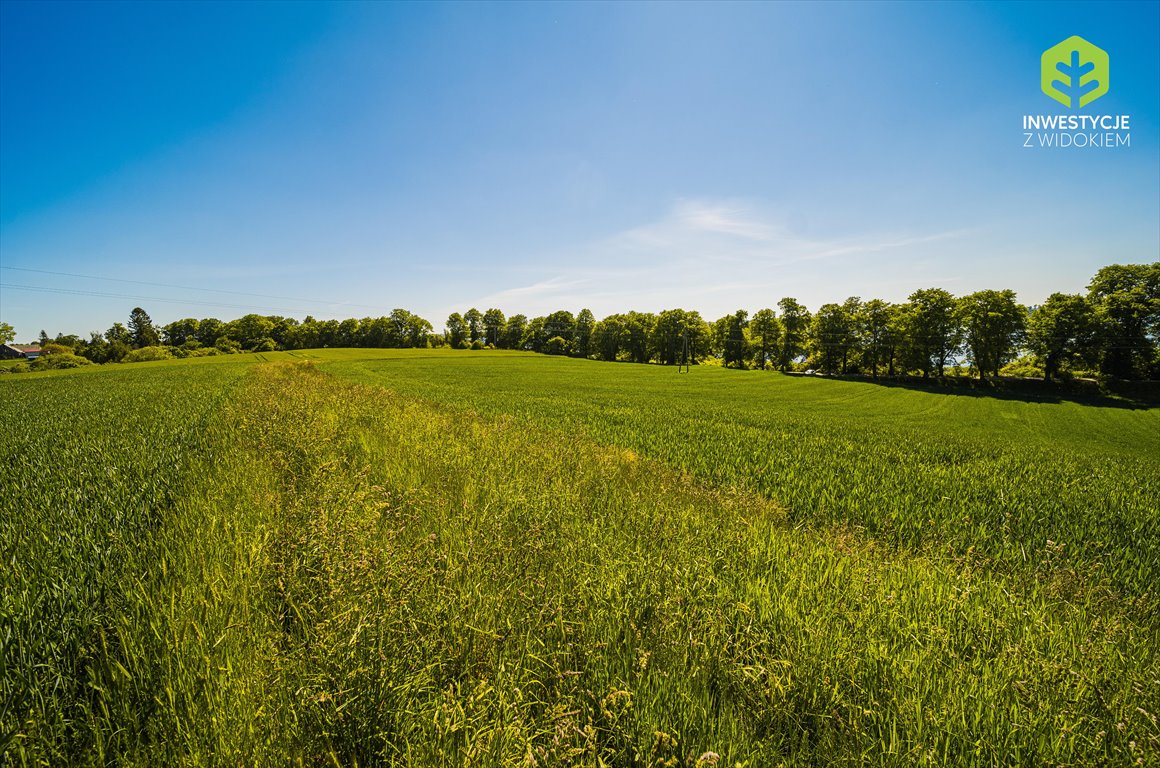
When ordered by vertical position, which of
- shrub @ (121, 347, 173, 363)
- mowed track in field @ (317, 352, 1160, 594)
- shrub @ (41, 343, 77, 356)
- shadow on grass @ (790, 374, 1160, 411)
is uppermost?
shrub @ (41, 343, 77, 356)

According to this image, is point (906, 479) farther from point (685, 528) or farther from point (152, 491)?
point (152, 491)

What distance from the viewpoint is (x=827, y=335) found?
8225 centimetres

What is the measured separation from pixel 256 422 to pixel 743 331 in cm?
10278

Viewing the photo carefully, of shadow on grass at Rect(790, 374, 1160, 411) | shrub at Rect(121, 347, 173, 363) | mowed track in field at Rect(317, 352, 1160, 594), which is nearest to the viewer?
mowed track in field at Rect(317, 352, 1160, 594)

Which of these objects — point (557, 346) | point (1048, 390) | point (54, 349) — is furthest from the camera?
point (557, 346)

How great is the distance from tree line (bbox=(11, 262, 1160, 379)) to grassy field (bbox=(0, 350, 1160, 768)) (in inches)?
2829

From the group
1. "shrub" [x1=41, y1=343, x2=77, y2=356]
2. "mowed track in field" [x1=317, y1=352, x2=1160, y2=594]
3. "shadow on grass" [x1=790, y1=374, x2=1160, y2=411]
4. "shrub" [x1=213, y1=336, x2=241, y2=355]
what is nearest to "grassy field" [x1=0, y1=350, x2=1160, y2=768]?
"mowed track in field" [x1=317, y1=352, x2=1160, y2=594]

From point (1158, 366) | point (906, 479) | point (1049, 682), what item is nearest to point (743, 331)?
point (1158, 366)

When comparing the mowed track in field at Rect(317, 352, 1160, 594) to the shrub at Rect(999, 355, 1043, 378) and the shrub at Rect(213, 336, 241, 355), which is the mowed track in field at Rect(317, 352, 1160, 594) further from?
the shrub at Rect(213, 336, 241, 355)

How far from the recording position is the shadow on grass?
45.5m

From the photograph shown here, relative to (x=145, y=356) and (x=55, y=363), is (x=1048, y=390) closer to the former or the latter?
(x=55, y=363)

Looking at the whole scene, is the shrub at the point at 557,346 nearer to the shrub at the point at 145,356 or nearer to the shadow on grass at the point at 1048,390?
the shadow on grass at the point at 1048,390

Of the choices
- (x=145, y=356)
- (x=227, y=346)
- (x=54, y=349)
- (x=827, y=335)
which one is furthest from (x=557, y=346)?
(x=54, y=349)

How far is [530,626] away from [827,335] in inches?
3757
